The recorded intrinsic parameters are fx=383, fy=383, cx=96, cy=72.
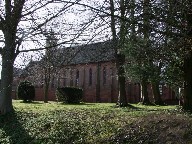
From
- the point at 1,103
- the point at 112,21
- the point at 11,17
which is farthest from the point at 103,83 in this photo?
the point at 112,21

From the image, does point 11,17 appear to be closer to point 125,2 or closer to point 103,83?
point 125,2

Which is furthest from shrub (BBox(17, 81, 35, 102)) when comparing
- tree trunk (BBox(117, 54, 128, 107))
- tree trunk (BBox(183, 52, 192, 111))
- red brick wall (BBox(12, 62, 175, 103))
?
A: tree trunk (BBox(183, 52, 192, 111))

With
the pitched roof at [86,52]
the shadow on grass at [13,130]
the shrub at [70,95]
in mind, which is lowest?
the shadow on grass at [13,130]

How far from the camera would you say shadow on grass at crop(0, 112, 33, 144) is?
560 inches

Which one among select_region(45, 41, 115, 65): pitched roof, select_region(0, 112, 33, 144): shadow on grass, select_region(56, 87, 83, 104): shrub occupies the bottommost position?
select_region(0, 112, 33, 144): shadow on grass

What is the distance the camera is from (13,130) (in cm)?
1598

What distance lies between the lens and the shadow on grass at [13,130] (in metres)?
14.2

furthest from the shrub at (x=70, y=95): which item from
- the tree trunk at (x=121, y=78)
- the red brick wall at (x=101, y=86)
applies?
the red brick wall at (x=101, y=86)

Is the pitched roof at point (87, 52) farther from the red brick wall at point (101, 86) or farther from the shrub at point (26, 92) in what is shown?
the red brick wall at point (101, 86)

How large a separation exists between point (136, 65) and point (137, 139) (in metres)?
8.22

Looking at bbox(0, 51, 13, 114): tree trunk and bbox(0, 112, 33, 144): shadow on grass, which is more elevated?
bbox(0, 51, 13, 114): tree trunk

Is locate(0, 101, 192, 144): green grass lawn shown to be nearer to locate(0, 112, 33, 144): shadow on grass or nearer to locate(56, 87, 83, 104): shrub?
locate(0, 112, 33, 144): shadow on grass

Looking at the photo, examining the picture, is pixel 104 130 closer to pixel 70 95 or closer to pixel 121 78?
pixel 121 78

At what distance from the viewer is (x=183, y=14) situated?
24.5ft
